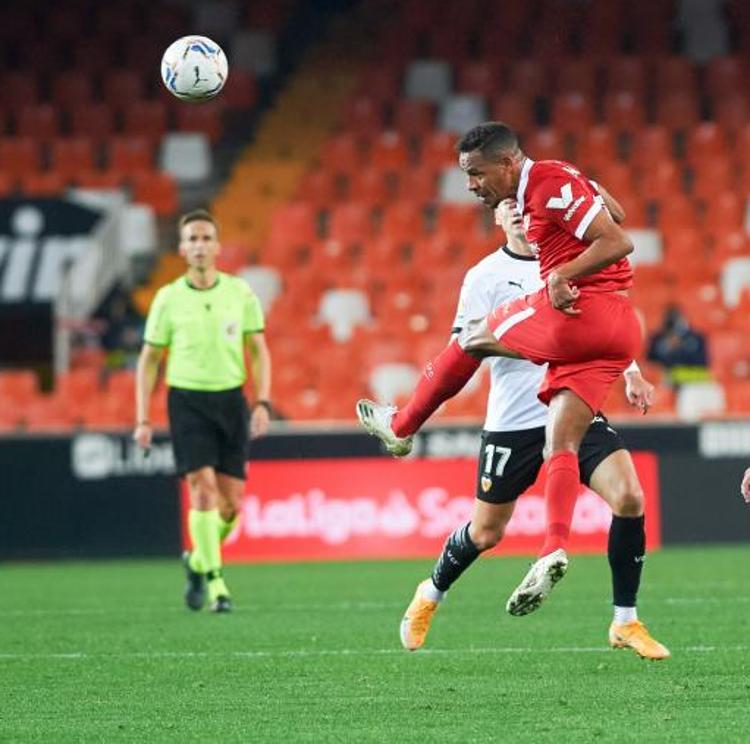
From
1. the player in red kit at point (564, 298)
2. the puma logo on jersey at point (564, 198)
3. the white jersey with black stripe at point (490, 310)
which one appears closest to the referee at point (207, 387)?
the white jersey with black stripe at point (490, 310)

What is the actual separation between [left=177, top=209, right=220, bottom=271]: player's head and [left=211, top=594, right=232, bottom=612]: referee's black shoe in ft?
6.02

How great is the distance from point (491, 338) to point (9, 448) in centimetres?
888

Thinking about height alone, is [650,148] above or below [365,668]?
above

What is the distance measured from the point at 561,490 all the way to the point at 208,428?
12.4ft

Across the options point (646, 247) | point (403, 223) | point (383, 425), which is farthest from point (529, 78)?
point (383, 425)

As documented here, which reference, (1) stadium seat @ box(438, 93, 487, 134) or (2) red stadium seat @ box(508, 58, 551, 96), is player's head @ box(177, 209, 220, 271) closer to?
(1) stadium seat @ box(438, 93, 487, 134)

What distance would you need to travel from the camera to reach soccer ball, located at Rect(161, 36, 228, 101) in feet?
30.5

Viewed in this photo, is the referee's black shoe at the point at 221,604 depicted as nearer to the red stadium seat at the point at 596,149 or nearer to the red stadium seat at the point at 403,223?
the red stadium seat at the point at 403,223

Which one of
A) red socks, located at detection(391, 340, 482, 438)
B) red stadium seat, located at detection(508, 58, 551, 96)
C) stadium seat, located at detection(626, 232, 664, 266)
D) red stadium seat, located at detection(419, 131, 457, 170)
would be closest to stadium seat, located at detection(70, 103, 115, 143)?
red stadium seat, located at detection(419, 131, 457, 170)

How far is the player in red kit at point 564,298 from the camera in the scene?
23.2 feet

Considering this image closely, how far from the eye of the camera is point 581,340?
23.6ft

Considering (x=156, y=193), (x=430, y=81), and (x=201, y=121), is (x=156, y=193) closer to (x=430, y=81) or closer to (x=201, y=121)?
(x=201, y=121)

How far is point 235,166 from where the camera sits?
2403 cm

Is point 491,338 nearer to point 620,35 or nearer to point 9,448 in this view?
point 9,448
